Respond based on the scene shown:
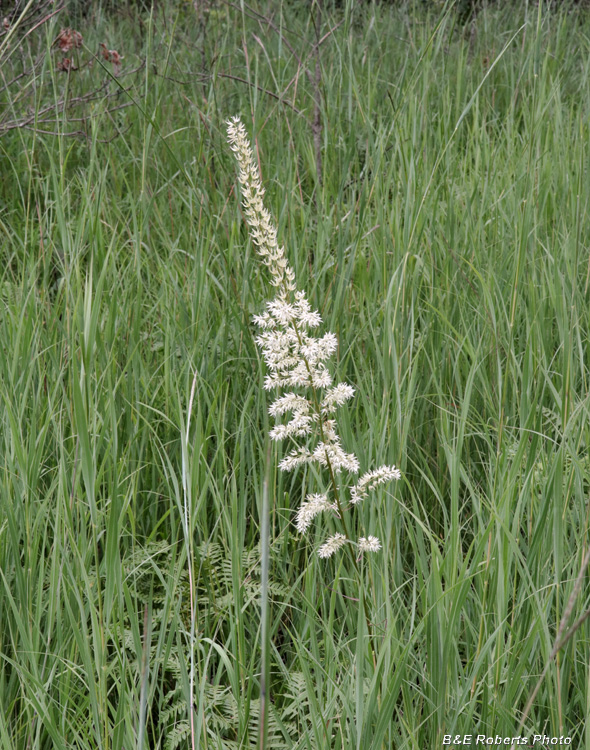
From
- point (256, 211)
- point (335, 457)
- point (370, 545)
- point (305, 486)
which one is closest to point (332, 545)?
point (370, 545)

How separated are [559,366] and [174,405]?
1.26 m

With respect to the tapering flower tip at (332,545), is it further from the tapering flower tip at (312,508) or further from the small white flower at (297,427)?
the small white flower at (297,427)

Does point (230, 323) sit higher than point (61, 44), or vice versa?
point (61, 44)

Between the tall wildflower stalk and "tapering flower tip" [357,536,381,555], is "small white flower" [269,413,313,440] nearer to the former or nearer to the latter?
the tall wildflower stalk

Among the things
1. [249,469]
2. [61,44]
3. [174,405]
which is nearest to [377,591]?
[249,469]

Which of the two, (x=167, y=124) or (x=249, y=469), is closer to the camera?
(x=249, y=469)

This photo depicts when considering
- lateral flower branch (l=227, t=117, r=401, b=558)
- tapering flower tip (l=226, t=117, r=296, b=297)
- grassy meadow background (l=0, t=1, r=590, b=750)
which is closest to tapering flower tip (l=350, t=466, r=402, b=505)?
lateral flower branch (l=227, t=117, r=401, b=558)

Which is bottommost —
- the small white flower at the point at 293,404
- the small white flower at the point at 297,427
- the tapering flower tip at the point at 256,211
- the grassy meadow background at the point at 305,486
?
the grassy meadow background at the point at 305,486

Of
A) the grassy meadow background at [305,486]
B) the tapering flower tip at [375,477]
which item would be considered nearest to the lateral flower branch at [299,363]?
the tapering flower tip at [375,477]

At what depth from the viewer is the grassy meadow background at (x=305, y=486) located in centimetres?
141

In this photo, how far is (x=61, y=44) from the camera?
381cm

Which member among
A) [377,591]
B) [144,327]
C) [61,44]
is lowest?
[377,591]

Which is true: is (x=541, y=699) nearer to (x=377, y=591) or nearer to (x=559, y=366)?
(x=377, y=591)

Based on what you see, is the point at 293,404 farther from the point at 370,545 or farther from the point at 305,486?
the point at 305,486
